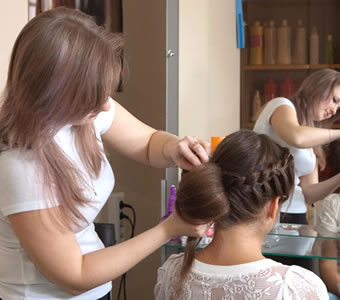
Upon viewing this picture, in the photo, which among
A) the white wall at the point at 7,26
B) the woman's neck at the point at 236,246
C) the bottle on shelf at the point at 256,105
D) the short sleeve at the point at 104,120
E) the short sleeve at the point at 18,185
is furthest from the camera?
the bottle on shelf at the point at 256,105

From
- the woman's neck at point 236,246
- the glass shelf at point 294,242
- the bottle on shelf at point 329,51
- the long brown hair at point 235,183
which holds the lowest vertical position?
the glass shelf at point 294,242

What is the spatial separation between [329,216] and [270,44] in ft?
1.78

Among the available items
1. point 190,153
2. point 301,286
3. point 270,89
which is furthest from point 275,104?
point 301,286

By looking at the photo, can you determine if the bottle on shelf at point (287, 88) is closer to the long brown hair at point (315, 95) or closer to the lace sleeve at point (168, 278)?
the long brown hair at point (315, 95)

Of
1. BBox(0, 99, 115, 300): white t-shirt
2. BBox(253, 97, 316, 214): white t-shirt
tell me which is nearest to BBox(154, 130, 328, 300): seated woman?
BBox(0, 99, 115, 300): white t-shirt

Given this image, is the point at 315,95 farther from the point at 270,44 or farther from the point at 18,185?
the point at 18,185

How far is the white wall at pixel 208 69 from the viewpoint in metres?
1.71

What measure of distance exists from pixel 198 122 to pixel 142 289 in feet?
2.62

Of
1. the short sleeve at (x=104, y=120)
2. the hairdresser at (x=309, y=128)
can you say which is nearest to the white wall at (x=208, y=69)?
the hairdresser at (x=309, y=128)

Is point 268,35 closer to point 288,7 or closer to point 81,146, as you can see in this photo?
point 288,7

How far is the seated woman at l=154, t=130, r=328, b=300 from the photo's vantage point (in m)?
1.01

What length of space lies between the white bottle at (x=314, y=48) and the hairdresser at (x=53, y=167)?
749 mm

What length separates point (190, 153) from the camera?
3.58ft

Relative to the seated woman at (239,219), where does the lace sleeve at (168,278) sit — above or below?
below
